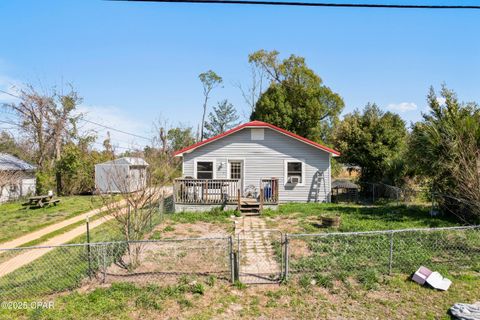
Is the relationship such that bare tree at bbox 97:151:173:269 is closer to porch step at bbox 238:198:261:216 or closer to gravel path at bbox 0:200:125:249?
gravel path at bbox 0:200:125:249

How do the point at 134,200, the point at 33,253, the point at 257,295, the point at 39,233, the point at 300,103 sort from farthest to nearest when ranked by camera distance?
the point at 300,103
the point at 39,233
the point at 33,253
the point at 134,200
the point at 257,295

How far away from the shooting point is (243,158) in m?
16.1

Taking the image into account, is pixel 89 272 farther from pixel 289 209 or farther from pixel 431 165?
pixel 431 165

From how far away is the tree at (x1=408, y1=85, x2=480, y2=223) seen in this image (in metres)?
10.1

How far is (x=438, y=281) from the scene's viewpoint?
5945 mm

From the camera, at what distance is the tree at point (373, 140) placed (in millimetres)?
A: 18422

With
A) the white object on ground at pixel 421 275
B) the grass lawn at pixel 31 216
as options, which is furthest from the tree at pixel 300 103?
the white object on ground at pixel 421 275

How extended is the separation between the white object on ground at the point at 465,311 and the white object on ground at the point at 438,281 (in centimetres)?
69

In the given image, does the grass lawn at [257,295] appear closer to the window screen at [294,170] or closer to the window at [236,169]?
the window screen at [294,170]

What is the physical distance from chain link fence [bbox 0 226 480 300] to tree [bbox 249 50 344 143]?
69.7 ft

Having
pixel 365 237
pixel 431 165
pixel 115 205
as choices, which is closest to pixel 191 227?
pixel 115 205

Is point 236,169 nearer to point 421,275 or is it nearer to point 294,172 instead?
point 294,172

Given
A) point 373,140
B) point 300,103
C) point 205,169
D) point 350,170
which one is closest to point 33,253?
point 205,169

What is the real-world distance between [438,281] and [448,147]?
6.94 meters
